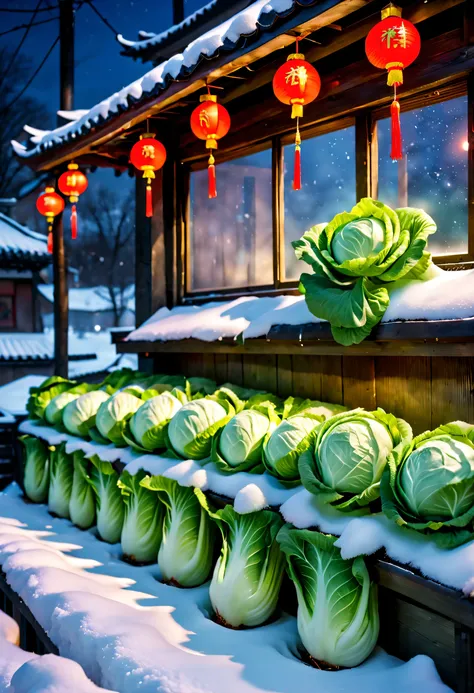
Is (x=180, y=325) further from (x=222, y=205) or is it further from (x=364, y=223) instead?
(x=364, y=223)

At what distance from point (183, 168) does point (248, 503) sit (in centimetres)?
450

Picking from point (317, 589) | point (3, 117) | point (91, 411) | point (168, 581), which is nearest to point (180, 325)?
point (91, 411)

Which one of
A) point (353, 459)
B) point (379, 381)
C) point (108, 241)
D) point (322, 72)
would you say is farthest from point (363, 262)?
point (108, 241)

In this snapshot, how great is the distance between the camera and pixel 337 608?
3225 millimetres

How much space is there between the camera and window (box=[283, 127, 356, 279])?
5223mm

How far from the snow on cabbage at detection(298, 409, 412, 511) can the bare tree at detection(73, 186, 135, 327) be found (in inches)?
1451

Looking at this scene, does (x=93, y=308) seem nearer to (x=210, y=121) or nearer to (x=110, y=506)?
(x=110, y=506)

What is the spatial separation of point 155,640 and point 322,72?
4416 millimetres

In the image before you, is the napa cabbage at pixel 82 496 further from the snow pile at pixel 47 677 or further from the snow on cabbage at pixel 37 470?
the snow pile at pixel 47 677

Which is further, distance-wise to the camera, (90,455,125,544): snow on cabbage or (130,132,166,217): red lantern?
(130,132,166,217): red lantern

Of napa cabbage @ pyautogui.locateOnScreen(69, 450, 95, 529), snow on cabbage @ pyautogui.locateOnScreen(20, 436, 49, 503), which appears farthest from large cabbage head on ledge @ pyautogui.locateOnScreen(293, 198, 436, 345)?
snow on cabbage @ pyautogui.locateOnScreen(20, 436, 49, 503)

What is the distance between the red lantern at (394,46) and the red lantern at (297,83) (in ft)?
2.02

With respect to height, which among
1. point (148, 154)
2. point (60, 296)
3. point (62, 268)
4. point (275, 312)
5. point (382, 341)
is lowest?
point (382, 341)

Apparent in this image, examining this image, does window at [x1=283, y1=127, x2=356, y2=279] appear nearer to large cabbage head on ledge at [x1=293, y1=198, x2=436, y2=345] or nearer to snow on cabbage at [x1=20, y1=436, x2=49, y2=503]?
large cabbage head on ledge at [x1=293, y1=198, x2=436, y2=345]
